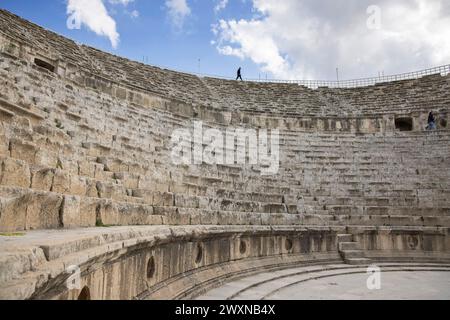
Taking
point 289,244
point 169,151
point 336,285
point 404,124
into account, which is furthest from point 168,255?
point 404,124

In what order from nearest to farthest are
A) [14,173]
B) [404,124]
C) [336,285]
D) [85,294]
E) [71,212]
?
[85,294] → [14,173] → [71,212] → [336,285] → [404,124]

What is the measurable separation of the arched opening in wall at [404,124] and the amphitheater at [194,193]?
0.10 meters

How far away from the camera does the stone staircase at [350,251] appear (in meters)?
9.50

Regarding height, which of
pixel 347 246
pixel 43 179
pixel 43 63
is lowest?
pixel 347 246

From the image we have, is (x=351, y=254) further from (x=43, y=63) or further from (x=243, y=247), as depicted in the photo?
(x=43, y=63)

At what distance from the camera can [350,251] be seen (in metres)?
9.76

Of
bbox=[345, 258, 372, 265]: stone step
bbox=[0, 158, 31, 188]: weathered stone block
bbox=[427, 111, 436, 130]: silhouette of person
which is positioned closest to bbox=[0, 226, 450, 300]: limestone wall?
bbox=[345, 258, 372, 265]: stone step

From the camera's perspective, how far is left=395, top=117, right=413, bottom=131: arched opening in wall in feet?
55.6

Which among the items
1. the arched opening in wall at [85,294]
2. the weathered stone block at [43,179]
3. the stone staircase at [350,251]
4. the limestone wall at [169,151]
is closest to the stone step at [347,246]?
the stone staircase at [350,251]

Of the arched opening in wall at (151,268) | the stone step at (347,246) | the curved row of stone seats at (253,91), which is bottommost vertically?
the stone step at (347,246)

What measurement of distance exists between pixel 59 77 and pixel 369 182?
11.4 metres

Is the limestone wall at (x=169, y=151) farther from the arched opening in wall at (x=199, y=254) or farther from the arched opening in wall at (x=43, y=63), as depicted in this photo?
the arched opening in wall at (x=199, y=254)

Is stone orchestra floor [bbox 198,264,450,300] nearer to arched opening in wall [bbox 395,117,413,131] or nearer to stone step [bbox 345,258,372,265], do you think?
stone step [bbox 345,258,372,265]

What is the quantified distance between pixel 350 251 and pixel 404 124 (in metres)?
10.5
